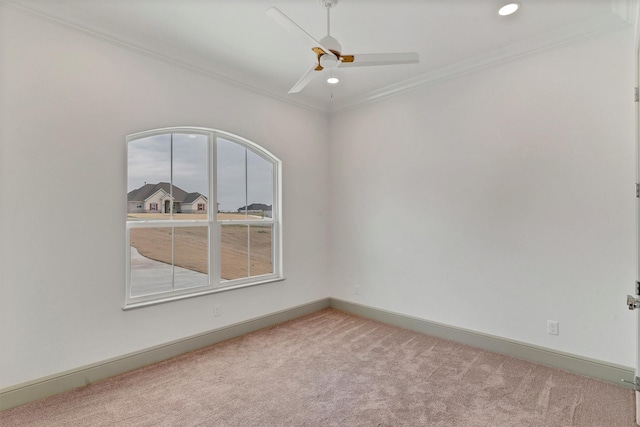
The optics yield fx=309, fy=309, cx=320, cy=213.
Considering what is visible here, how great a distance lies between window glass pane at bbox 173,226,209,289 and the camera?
316cm

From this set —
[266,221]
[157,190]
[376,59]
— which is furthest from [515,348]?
[157,190]

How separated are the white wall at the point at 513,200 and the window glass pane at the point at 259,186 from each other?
1.22 m

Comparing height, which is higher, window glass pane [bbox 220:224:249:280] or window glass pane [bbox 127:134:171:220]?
window glass pane [bbox 127:134:171:220]

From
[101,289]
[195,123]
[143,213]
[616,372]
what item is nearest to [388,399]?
[616,372]

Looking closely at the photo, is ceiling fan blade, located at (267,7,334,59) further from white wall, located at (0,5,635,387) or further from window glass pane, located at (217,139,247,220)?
window glass pane, located at (217,139,247,220)

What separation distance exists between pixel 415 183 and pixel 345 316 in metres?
1.98

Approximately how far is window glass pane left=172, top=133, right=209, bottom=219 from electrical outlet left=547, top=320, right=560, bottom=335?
3.49m

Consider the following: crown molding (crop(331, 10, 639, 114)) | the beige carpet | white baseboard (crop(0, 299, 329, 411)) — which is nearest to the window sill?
white baseboard (crop(0, 299, 329, 411))

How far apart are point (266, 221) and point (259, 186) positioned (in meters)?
0.45

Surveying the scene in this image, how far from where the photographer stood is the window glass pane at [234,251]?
3.51 meters

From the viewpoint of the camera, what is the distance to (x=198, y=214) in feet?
11.0

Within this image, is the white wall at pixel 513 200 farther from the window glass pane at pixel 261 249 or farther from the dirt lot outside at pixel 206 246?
the dirt lot outside at pixel 206 246

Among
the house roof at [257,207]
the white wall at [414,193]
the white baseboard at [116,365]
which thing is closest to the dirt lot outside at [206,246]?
the house roof at [257,207]

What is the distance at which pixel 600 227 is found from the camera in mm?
2535
